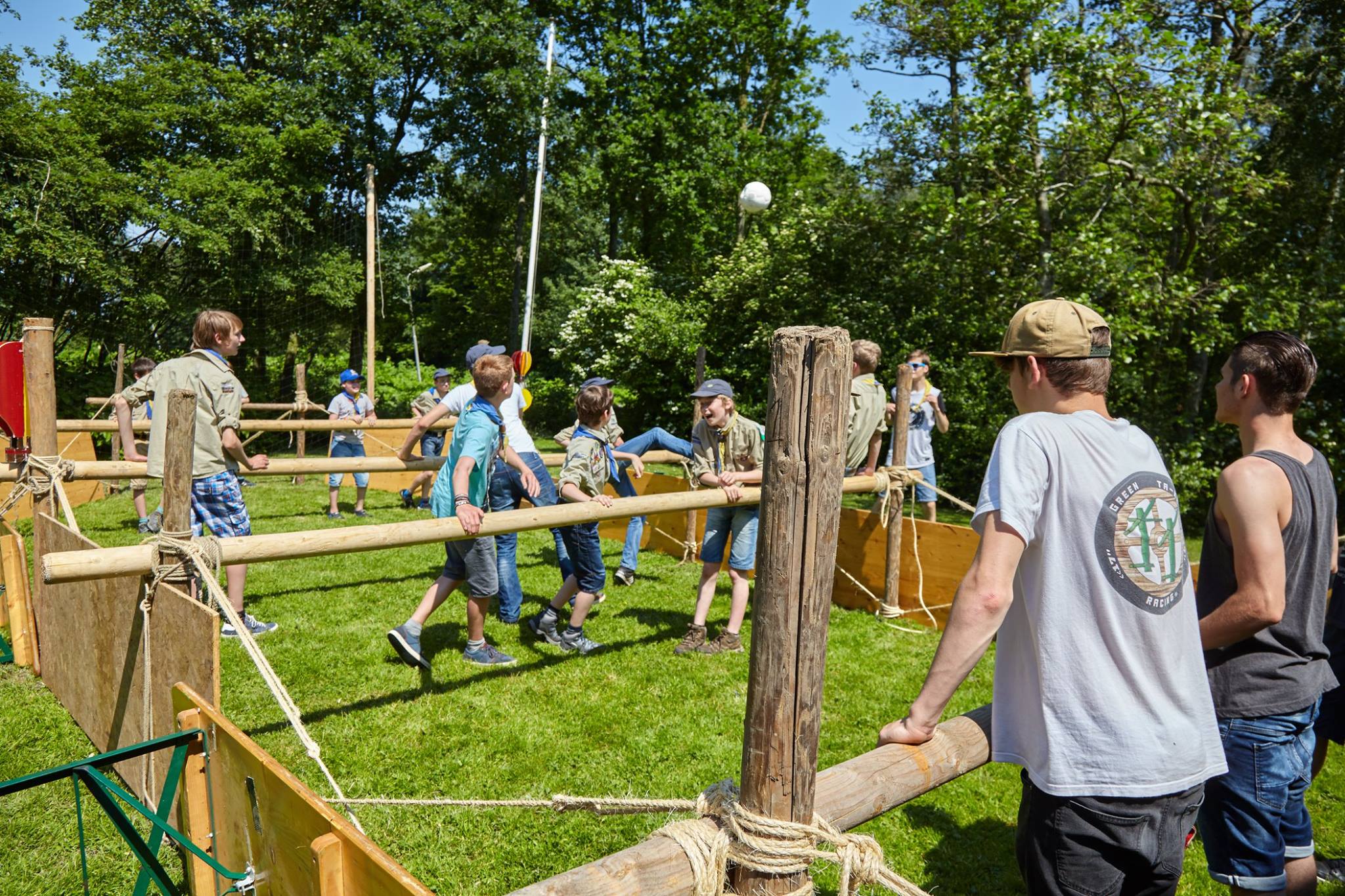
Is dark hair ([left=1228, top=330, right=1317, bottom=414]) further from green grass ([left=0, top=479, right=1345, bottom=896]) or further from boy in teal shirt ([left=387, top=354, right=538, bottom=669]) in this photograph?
boy in teal shirt ([left=387, top=354, right=538, bottom=669])

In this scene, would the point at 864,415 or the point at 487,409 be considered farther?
the point at 864,415

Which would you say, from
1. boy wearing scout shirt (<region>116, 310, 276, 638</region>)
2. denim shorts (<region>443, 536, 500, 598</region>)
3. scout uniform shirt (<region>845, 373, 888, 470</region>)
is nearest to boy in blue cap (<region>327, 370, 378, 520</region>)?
boy wearing scout shirt (<region>116, 310, 276, 638</region>)

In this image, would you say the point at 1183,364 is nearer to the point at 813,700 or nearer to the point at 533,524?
the point at 533,524

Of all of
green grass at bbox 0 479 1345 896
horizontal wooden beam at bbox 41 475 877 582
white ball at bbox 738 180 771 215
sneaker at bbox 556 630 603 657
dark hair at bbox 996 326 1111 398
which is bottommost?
green grass at bbox 0 479 1345 896

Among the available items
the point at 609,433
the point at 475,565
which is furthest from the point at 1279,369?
the point at 609,433

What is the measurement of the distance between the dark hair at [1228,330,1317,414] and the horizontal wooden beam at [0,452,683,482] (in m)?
4.78

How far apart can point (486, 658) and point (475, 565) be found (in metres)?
0.69

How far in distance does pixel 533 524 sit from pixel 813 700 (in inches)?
117

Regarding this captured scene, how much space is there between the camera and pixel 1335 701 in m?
3.11

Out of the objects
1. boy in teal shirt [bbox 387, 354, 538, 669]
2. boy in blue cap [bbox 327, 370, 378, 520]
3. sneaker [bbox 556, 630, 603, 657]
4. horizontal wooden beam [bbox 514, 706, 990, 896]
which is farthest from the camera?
boy in blue cap [bbox 327, 370, 378, 520]

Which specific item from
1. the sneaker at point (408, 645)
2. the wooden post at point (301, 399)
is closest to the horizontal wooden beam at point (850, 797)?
the sneaker at point (408, 645)

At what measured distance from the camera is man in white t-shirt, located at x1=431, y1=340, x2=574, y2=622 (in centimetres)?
584

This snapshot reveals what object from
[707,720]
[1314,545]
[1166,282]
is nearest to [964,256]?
[1166,282]

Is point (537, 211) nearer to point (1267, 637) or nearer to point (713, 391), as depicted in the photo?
point (713, 391)
